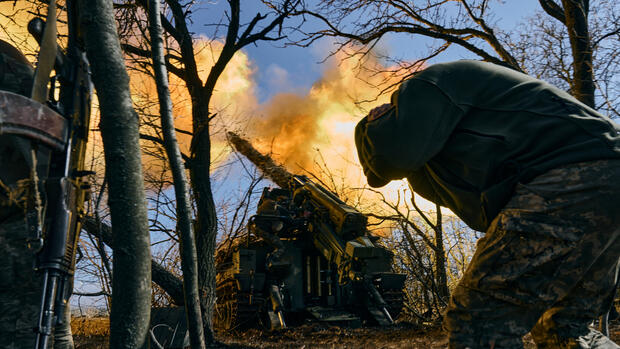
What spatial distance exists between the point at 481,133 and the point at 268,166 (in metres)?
9.72

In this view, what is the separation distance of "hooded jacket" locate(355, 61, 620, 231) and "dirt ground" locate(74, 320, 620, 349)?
4.02 m

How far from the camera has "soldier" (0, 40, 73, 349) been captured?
9.65ft

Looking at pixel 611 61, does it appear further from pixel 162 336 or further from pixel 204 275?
pixel 162 336

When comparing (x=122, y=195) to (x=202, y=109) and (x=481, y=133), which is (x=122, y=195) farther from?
(x=202, y=109)

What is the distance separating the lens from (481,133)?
2453 millimetres

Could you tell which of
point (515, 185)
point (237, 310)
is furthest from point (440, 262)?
point (515, 185)

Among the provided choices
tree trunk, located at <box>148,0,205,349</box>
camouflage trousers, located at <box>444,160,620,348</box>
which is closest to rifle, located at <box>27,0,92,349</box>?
tree trunk, located at <box>148,0,205,349</box>

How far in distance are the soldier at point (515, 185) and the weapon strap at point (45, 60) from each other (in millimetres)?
1695

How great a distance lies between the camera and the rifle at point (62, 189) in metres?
2.23

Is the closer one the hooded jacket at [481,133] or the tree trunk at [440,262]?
the hooded jacket at [481,133]

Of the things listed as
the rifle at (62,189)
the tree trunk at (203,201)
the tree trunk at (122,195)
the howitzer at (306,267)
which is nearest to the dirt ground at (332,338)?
the howitzer at (306,267)

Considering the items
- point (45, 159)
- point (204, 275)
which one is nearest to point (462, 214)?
point (45, 159)

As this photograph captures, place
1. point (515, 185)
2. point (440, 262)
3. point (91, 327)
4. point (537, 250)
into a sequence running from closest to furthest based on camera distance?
1. point (537, 250)
2. point (515, 185)
3. point (91, 327)
4. point (440, 262)

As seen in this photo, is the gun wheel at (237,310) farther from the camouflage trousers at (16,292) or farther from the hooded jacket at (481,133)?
the hooded jacket at (481,133)
